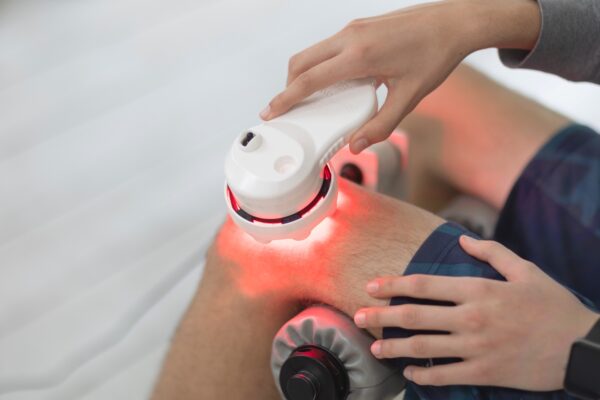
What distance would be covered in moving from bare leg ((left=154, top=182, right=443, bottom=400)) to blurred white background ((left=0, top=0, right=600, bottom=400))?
1.21ft

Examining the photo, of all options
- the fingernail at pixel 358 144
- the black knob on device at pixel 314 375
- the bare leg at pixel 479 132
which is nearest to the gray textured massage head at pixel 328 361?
the black knob on device at pixel 314 375

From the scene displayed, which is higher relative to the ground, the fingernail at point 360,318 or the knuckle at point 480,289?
the knuckle at point 480,289

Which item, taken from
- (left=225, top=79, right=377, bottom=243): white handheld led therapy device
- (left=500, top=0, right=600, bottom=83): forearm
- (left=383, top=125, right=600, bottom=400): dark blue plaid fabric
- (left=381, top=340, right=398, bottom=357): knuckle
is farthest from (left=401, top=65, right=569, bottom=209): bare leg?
(left=381, top=340, right=398, bottom=357): knuckle

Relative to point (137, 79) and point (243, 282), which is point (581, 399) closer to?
point (243, 282)

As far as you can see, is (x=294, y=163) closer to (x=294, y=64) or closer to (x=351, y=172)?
(x=294, y=64)

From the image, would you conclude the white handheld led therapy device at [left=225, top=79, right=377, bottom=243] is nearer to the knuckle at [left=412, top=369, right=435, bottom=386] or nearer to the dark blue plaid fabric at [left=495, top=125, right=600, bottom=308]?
the knuckle at [left=412, top=369, right=435, bottom=386]

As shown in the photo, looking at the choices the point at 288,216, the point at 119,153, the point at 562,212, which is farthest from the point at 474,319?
the point at 119,153

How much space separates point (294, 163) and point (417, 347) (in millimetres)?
258

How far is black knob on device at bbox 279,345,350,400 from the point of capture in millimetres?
872

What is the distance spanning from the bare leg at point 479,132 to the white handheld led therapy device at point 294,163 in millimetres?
375

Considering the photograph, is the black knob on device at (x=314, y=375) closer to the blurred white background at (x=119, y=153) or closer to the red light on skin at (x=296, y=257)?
the red light on skin at (x=296, y=257)

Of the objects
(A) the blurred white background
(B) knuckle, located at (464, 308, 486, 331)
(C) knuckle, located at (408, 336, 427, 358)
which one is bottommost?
(A) the blurred white background

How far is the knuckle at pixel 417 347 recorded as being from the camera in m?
0.81

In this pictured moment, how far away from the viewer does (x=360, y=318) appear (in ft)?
2.81
